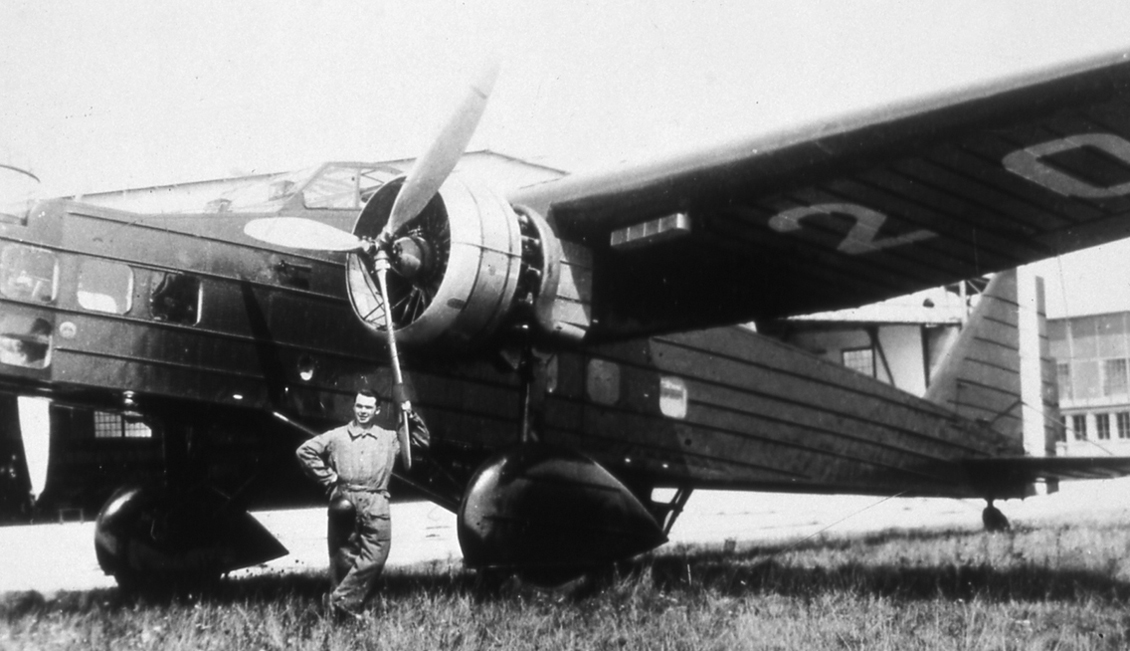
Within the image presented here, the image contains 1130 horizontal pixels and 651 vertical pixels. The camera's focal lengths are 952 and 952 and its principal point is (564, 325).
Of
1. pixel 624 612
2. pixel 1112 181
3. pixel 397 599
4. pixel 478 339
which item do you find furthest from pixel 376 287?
pixel 1112 181

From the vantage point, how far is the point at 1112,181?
487cm

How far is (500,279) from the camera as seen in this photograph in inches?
205

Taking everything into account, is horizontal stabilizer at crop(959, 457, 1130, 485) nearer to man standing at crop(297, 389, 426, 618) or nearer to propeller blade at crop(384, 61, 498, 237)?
propeller blade at crop(384, 61, 498, 237)

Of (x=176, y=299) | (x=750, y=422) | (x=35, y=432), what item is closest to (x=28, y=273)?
(x=176, y=299)

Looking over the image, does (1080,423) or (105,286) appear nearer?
(105,286)

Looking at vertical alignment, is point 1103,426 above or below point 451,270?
above

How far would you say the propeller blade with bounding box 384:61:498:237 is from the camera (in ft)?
16.7

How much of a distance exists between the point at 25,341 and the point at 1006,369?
950 cm

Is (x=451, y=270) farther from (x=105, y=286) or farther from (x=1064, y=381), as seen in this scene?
(x=1064, y=381)

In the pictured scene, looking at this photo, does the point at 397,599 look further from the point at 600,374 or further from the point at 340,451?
the point at 600,374

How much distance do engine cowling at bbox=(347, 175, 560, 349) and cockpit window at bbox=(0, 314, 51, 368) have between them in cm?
157

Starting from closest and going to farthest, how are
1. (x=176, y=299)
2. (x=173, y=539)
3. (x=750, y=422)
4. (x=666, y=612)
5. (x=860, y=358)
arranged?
1. (x=666, y=612)
2. (x=176, y=299)
3. (x=173, y=539)
4. (x=750, y=422)
5. (x=860, y=358)

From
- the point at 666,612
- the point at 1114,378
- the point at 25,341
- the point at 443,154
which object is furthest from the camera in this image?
the point at 1114,378

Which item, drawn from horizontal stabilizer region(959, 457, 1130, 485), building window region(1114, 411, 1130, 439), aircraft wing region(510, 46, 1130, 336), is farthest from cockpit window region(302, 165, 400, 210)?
building window region(1114, 411, 1130, 439)
